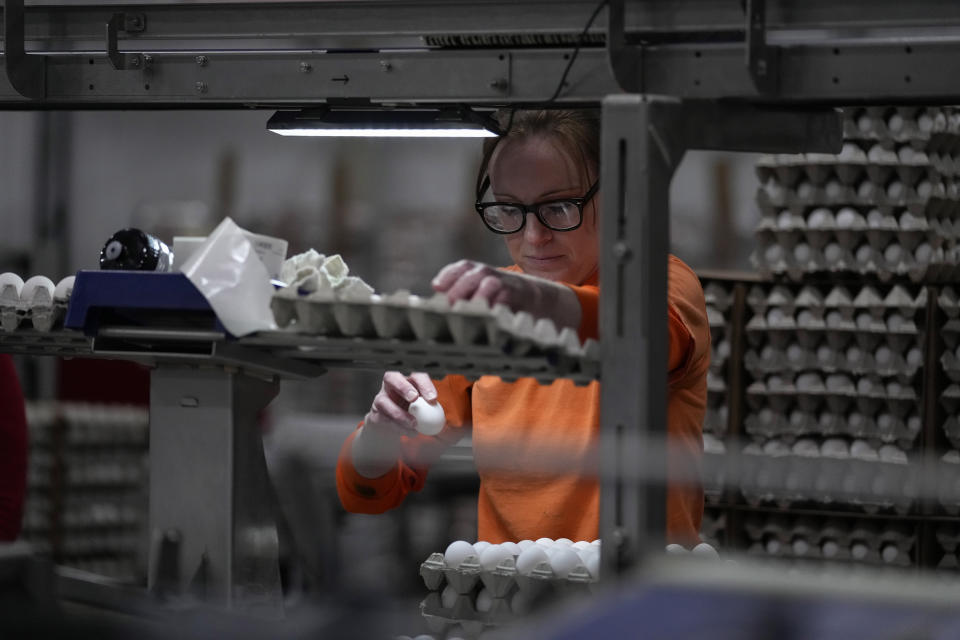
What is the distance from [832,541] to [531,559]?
135 inches

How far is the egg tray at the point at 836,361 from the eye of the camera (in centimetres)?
462

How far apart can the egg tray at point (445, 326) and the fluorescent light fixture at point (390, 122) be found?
0.43 m

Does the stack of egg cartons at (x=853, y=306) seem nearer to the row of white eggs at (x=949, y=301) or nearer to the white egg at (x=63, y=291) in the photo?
the row of white eggs at (x=949, y=301)

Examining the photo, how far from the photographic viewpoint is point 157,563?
168 cm

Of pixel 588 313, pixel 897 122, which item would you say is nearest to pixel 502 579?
pixel 588 313

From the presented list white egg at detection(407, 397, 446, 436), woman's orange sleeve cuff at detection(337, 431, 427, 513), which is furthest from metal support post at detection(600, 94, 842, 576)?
woman's orange sleeve cuff at detection(337, 431, 427, 513)

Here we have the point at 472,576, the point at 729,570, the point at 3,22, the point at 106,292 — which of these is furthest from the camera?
the point at 3,22

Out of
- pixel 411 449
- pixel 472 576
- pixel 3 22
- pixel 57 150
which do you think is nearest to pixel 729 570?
pixel 472 576

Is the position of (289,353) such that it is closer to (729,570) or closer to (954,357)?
(729,570)

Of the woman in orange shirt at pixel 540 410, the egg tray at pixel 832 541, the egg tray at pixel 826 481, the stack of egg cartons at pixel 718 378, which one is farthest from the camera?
the stack of egg cartons at pixel 718 378

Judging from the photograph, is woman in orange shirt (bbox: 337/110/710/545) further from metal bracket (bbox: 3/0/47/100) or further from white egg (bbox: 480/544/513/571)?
metal bracket (bbox: 3/0/47/100)

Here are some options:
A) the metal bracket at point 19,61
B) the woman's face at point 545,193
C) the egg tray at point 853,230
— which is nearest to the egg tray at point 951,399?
→ the egg tray at point 853,230

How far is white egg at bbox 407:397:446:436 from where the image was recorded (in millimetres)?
1822

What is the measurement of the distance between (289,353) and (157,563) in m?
0.35
